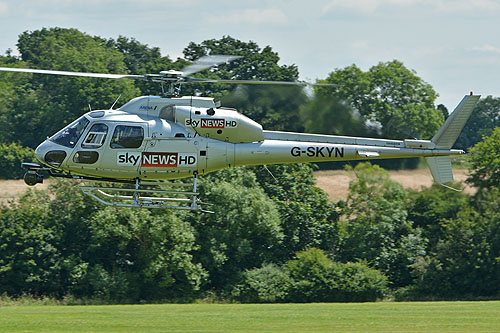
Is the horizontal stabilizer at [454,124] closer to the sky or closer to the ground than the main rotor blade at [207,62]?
closer to the ground

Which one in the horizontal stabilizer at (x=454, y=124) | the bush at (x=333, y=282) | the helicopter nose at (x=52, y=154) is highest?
the horizontal stabilizer at (x=454, y=124)

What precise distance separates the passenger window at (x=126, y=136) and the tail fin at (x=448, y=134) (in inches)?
335

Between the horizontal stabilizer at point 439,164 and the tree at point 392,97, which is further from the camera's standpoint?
the tree at point 392,97

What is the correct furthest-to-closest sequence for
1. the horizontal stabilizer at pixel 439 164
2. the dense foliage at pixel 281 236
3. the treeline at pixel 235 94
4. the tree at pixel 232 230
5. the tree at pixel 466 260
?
the tree at pixel 232 230
the tree at pixel 466 260
the dense foliage at pixel 281 236
the treeline at pixel 235 94
the horizontal stabilizer at pixel 439 164

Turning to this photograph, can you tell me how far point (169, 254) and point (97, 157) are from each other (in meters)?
18.3

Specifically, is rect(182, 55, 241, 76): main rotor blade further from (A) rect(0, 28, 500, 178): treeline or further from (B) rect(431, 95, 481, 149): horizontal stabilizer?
(A) rect(0, 28, 500, 178): treeline

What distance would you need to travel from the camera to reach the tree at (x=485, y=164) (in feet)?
149

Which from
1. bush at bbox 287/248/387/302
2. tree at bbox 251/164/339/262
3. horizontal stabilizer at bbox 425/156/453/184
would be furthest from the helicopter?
tree at bbox 251/164/339/262

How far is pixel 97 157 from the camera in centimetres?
2222

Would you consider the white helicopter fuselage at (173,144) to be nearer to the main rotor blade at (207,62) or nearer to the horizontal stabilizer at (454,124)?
the horizontal stabilizer at (454,124)

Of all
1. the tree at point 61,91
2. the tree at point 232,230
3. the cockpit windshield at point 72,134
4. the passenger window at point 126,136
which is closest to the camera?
the passenger window at point 126,136

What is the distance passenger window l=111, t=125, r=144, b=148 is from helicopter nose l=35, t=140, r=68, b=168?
1466 millimetres

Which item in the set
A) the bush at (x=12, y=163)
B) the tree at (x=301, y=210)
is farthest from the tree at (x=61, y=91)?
the tree at (x=301, y=210)

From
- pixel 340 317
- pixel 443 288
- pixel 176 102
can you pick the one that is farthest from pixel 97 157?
pixel 443 288
